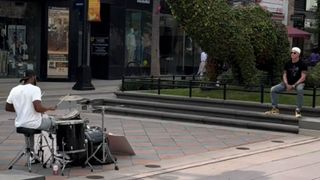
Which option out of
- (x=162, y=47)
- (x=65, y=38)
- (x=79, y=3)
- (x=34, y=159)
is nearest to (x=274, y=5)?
(x=162, y=47)

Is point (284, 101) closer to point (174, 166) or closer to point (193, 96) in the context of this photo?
point (193, 96)

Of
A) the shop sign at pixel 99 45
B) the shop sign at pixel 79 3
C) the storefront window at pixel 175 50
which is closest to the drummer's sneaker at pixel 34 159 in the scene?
the shop sign at pixel 79 3

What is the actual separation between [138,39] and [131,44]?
63cm

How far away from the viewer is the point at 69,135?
28.4ft

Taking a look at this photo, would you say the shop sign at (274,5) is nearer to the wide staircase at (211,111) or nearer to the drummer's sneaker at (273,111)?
the wide staircase at (211,111)

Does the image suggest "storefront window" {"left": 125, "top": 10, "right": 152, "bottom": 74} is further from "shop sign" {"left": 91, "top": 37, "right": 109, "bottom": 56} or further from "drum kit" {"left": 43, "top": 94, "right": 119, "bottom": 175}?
"drum kit" {"left": 43, "top": 94, "right": 119, "bottom": 175}

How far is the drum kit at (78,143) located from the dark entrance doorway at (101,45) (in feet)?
64.8

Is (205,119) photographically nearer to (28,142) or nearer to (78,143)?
(78,143)

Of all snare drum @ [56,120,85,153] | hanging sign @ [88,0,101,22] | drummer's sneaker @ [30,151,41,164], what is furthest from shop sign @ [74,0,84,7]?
snare drum @ [56,120,85,153]

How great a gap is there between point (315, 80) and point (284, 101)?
3273mm

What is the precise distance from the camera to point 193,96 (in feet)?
52.6

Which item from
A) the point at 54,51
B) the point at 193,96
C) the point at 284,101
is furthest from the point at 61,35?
the point at 284,101

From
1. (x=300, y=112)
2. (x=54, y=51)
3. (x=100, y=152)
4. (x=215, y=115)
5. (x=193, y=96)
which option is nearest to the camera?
(x=100, y=152)

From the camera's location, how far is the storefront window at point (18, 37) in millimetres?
26109
